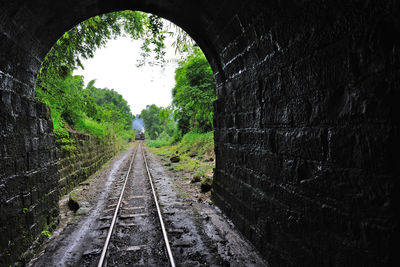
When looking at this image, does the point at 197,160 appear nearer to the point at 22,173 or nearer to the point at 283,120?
the point at 22,173

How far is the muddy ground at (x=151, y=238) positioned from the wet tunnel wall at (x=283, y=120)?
41 cm

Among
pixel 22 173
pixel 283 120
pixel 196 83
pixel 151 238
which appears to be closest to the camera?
pixel 283 120

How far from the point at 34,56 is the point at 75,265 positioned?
386 centimetres

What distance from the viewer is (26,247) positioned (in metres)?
3.67

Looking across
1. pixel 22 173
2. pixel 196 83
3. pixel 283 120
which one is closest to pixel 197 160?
pixel 196 83

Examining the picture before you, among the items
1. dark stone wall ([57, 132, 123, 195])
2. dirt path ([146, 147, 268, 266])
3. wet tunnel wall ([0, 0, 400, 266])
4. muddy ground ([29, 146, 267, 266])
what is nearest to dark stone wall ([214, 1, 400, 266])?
wet tunnel wall ([0, 0, 400, 266])

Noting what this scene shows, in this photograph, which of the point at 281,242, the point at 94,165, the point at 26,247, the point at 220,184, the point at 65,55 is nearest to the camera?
the point at 281,242

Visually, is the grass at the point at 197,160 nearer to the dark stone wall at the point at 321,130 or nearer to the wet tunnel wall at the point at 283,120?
the wet tunnel wall at the point at 283,120

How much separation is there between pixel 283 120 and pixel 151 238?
3231mm

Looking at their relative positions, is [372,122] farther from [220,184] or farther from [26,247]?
[26,247]

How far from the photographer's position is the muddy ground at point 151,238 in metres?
3.56

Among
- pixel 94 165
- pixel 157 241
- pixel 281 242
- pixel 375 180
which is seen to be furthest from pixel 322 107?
pixel 94 165

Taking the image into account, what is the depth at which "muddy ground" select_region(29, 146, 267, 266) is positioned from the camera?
3.56m

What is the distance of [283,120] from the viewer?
3.09 m
